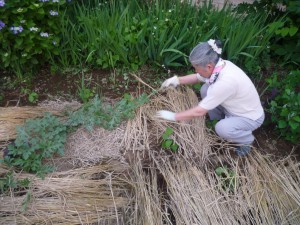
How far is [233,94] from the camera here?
7.22 ft

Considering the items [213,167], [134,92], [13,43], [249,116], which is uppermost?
[13,43]

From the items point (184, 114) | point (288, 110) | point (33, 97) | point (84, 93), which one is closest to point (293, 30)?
point (288, 110)

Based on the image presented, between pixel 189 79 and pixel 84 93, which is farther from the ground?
pixel 189 79

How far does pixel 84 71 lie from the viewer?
296 centimetres

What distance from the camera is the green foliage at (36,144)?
2127mm

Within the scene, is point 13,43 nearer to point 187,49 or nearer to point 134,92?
point 134,92

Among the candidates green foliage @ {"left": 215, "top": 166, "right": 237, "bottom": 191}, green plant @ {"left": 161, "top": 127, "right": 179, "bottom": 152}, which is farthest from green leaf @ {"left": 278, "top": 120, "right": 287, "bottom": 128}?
green plant @ {"left": 161, "top": 127, "right": 179, "bottom": 152}

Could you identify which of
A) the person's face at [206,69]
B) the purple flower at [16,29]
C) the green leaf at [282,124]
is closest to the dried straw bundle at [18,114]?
the purple flower at [16,29]

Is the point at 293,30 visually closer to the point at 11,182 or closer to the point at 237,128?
the point at 237,128

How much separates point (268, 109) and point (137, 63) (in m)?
1.18

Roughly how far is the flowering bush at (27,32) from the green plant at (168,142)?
117 cm

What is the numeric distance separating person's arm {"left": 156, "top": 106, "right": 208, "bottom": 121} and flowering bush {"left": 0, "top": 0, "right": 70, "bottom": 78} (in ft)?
3.47

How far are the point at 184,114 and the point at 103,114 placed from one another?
1.96 feet

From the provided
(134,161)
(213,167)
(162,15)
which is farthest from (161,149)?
(162,15)
